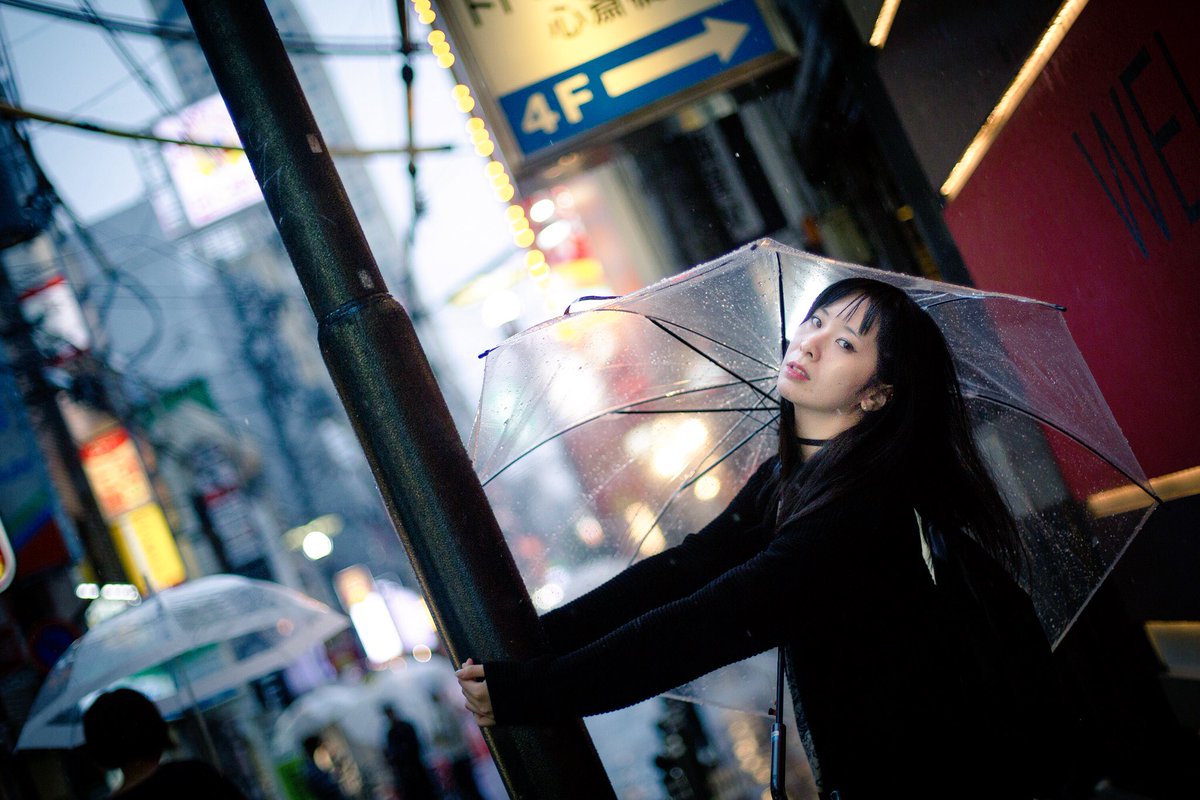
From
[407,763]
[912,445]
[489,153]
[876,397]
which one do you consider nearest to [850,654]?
[912,445]

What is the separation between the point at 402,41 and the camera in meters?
6.32

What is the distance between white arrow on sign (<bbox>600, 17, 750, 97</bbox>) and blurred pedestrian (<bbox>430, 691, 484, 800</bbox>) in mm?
10295

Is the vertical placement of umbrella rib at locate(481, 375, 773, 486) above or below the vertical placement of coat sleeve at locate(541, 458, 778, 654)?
above

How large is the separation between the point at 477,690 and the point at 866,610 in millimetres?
958

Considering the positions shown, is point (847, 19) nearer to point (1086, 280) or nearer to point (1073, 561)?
point (1086, 280)

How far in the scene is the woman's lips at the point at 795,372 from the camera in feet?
7.95

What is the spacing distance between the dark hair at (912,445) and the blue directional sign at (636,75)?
3179 mm

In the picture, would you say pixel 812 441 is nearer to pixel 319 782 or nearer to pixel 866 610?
pixel 866 610

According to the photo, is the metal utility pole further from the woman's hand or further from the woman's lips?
the woman's lips

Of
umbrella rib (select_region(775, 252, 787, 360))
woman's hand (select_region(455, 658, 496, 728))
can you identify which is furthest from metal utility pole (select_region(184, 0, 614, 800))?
umbrella rib (select_region(775, 252, 787, 360))

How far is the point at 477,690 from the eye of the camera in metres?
1.84

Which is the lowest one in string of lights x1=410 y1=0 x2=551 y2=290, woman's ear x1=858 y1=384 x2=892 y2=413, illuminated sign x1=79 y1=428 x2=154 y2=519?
woman's ear x1=858 y1=384 x2=892 y2=413

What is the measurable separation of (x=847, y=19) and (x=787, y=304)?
2977mm

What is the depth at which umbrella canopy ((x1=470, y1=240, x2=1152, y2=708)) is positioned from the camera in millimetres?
2867
